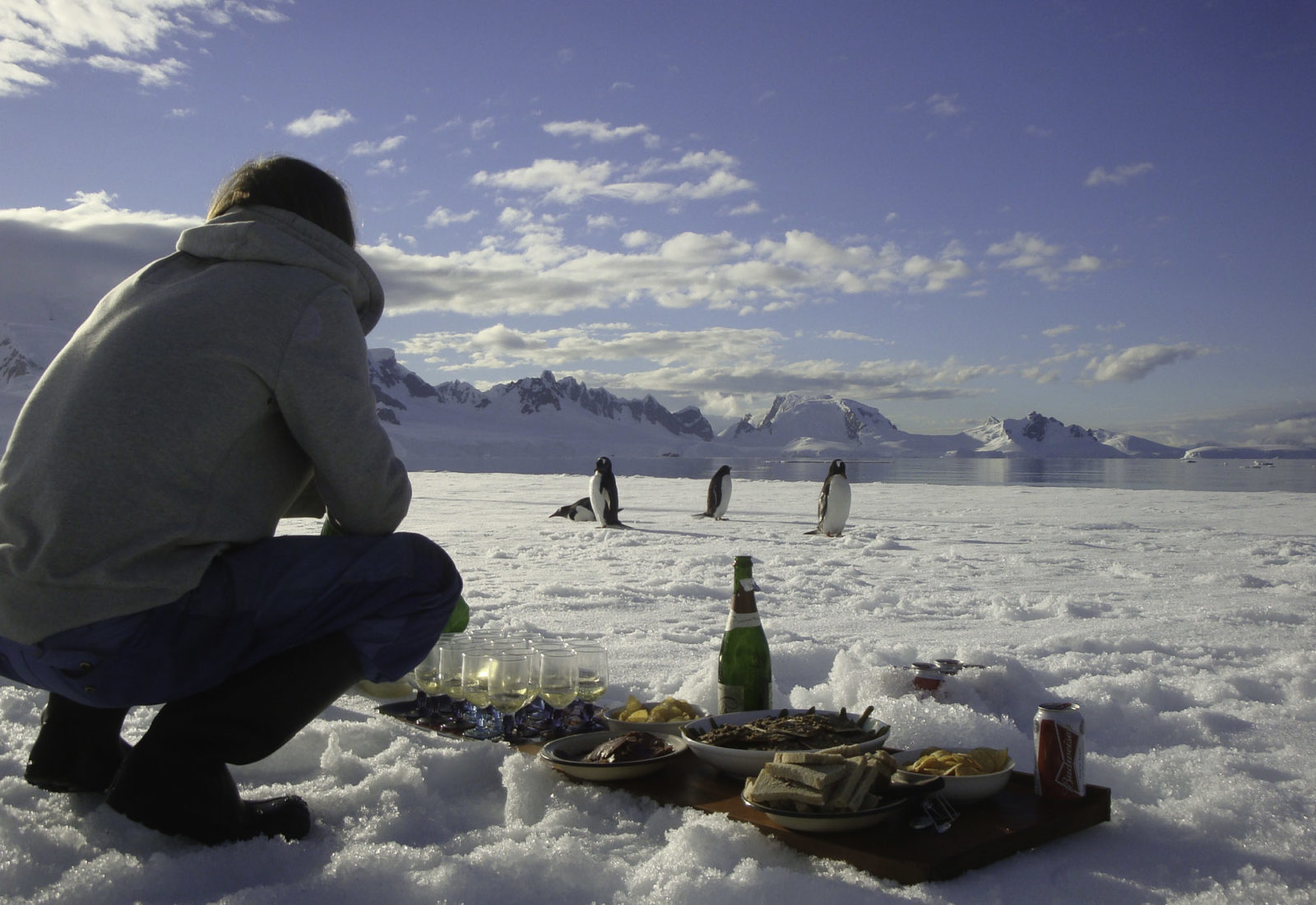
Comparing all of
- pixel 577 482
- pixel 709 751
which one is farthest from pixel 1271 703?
pixel 577 482

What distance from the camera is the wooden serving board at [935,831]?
1.54 meters

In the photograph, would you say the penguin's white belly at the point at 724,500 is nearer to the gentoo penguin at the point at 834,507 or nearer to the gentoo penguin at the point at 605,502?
the gentoo penguin at the point at 605,502

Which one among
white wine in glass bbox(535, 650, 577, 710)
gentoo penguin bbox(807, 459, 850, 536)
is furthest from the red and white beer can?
gentoo penguin bbox(807, 459, 850, 536)

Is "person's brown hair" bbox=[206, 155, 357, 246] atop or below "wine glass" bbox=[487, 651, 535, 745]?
atop

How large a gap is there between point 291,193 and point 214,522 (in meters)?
0.68

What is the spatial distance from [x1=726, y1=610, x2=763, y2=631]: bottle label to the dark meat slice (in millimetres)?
446

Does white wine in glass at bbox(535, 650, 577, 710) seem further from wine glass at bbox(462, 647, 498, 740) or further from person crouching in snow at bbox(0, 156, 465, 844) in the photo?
person crouching in snow at bbox(0, 156, 465, 844)

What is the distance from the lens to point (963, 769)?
1.84 m

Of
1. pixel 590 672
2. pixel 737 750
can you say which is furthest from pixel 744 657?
pixel 737 750

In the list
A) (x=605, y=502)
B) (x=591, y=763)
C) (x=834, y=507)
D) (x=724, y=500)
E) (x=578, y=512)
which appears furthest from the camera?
(x=724, y=500)

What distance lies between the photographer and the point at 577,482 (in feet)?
75.1

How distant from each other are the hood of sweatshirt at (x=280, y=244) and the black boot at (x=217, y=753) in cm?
72

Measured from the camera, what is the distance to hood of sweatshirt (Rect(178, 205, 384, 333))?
1.74 m

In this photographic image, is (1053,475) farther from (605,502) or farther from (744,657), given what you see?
(744,657)
